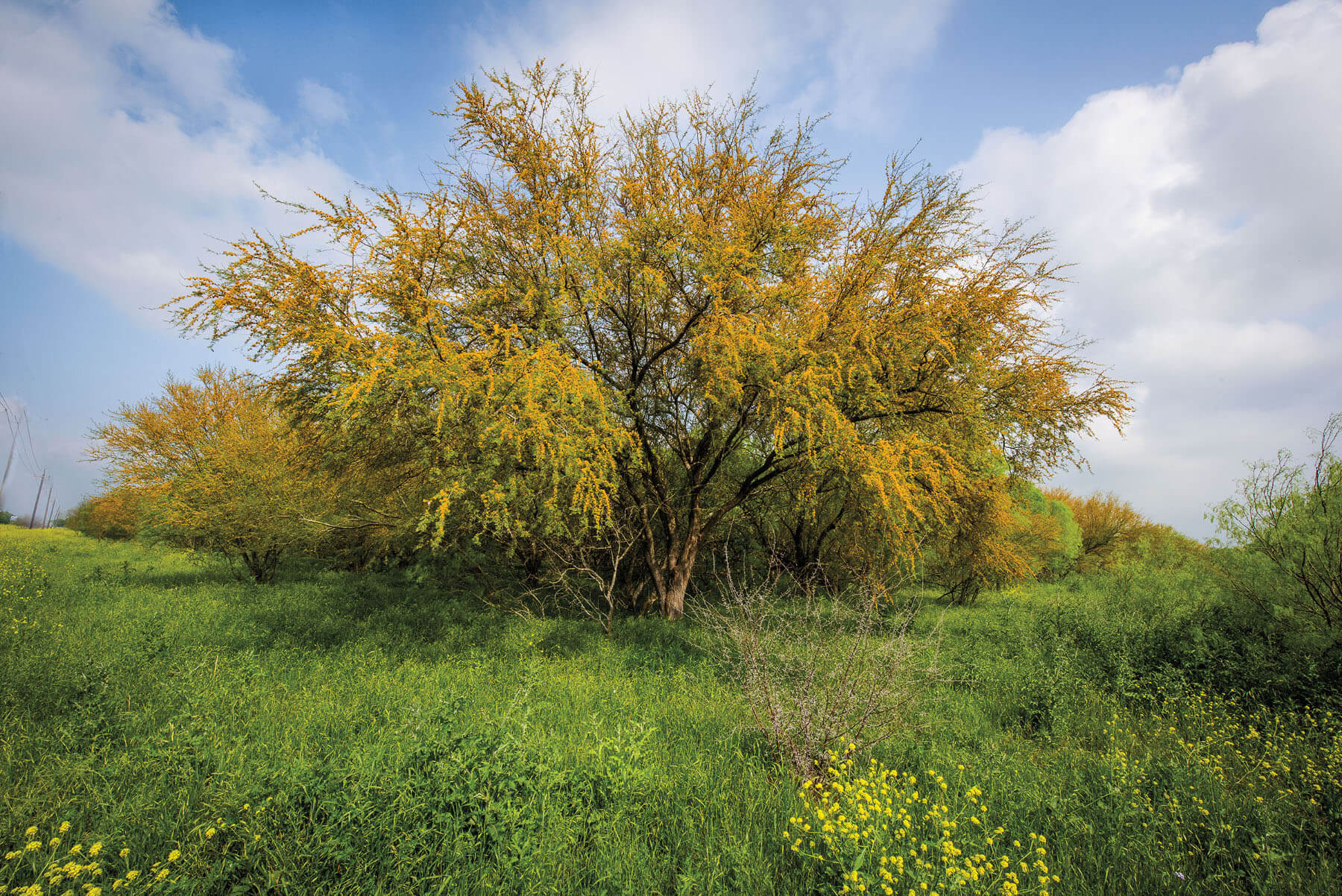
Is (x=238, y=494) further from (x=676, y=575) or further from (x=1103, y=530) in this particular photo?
(x=1103, y=530)

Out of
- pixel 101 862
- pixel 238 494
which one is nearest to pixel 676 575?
pixel 101 862

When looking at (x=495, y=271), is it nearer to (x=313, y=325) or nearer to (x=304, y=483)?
(x=313, y=325)

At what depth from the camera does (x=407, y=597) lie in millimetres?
11711

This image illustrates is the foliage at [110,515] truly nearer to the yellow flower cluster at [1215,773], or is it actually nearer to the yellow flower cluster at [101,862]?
the yellow flower cluster at [101,862]

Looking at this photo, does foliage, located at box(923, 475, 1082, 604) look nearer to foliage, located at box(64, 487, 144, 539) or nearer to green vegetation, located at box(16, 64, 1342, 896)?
green vegetation, located at box(16, 64, 1342, 896)

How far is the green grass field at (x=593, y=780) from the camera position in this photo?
2.90 metres

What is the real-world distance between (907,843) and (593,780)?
2.24m

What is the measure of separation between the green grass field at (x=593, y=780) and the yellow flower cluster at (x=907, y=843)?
0.08 ft

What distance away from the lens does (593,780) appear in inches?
147

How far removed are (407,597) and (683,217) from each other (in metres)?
10.4

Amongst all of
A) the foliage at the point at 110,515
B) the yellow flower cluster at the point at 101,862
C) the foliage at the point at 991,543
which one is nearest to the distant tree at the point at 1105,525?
the foliage at the point at 991,543

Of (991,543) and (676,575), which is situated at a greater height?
(991,543)

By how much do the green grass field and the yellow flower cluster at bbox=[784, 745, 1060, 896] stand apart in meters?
0.03

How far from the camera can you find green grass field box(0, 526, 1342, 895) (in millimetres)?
2904
